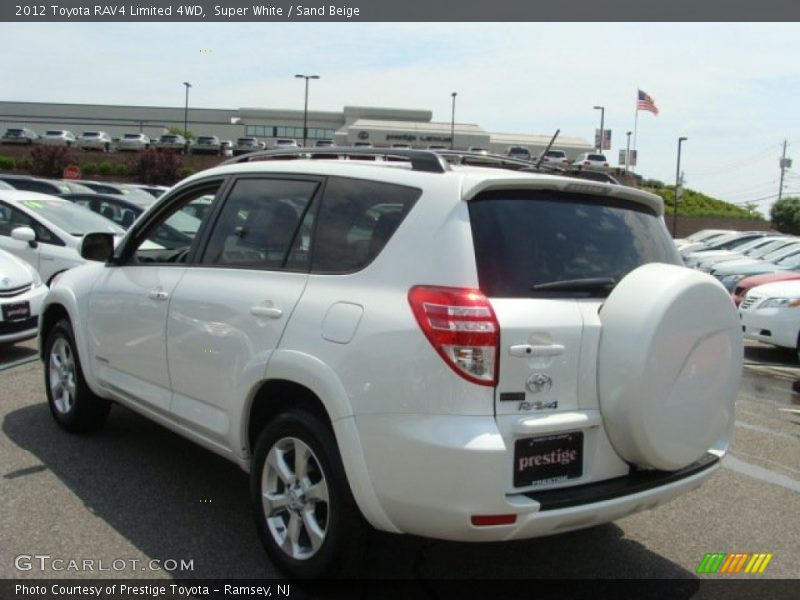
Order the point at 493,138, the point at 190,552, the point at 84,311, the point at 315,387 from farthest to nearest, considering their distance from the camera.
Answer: the point at 493,138
the point at 84,311
the point at 190,552
the point at 315,387

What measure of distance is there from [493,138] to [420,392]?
277 feet

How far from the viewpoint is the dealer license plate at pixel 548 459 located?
115 inches

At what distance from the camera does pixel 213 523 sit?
403 cm

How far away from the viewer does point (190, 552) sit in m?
3.69

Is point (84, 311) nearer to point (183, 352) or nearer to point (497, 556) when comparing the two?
point (183, 352)

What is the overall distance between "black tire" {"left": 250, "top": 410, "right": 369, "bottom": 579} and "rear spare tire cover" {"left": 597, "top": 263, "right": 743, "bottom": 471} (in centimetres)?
110

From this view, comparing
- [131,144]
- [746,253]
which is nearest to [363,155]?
[746,253]

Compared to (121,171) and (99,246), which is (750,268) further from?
(121,171)

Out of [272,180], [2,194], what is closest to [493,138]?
[2,194]

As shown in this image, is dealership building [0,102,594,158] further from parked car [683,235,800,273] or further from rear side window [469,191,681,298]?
rear side window [469,191,681,298]

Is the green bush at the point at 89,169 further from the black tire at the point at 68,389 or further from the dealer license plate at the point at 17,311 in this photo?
the black tire at the point at 68,389

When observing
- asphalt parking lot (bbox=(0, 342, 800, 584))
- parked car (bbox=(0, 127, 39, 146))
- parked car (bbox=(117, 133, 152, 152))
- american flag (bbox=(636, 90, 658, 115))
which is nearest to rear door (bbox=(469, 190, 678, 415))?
asphalt parking lot (bbox=(0, 342, 800, 584))

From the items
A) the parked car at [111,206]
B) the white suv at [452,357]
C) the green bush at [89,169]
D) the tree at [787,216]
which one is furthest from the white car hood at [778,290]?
the tree at [787,216]

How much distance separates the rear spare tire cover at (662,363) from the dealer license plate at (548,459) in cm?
18
